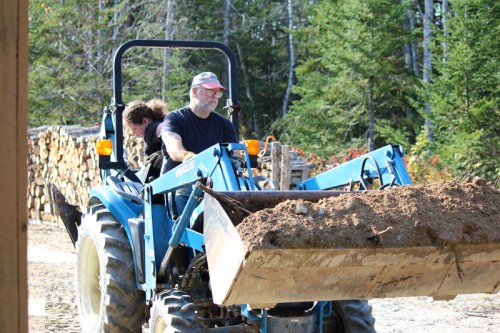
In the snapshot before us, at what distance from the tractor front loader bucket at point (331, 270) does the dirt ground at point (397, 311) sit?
8.97 feet

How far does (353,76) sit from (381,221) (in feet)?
63.0

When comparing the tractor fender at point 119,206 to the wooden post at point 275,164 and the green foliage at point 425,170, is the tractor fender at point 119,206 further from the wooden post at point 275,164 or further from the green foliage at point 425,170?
the green foliage at point 425,170

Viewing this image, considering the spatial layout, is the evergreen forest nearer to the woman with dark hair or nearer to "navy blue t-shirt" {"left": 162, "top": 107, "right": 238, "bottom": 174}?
the woman with dark hair

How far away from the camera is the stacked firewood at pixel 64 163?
14.4 meters

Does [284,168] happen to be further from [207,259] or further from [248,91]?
[248,91]

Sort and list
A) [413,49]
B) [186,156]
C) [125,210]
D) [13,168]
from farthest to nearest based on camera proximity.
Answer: [413,49]
[125,210]
[186,156]
[13,168]

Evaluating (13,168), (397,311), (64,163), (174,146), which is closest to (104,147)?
(174,146)

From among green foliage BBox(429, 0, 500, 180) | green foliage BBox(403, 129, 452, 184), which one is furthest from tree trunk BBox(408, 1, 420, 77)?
green foliage BBox(403, 129, 452, 184)

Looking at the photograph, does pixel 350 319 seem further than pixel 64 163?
No

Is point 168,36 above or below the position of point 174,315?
above

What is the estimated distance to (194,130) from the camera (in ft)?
19.4

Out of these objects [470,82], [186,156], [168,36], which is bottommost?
[186,156]

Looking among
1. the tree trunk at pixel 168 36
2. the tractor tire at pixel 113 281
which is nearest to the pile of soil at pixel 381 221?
the tractor tire at pixel 113 281

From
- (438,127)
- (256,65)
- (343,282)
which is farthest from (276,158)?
(256,65)
